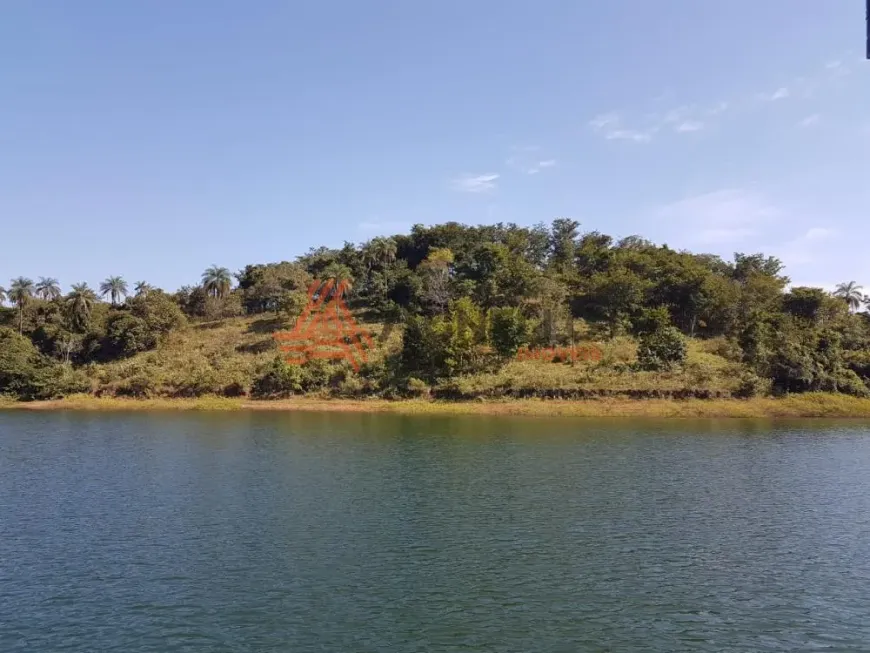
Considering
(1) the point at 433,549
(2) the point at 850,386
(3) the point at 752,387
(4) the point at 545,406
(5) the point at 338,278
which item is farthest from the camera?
(5) the point at 338,278

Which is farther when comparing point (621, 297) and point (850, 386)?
point (621, 297)

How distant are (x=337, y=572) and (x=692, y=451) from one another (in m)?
32.3

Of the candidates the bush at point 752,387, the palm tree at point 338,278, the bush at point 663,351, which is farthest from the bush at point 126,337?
the bush at point 752,387

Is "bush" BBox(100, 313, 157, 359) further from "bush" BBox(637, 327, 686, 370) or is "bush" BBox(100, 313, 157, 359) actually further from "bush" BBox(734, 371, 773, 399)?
"bush" BBox(734, 371, 773, 399)

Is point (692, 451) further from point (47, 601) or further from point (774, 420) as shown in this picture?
point (47, 601)

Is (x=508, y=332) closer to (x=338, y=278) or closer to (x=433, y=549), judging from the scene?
(x=338, y=278)

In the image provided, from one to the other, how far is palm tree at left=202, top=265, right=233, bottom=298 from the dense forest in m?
0.24

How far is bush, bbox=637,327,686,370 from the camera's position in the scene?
73.3 metres

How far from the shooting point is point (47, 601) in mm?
18531

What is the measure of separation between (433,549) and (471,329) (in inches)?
2189

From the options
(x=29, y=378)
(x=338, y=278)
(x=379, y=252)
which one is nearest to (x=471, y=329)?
(x=338, y=278)

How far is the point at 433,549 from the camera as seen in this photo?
76.3 feet

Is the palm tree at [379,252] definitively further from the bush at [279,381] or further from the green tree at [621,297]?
the green tree at [621,297]

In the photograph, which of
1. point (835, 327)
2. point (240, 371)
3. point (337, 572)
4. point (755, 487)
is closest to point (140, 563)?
point (337, 572)
